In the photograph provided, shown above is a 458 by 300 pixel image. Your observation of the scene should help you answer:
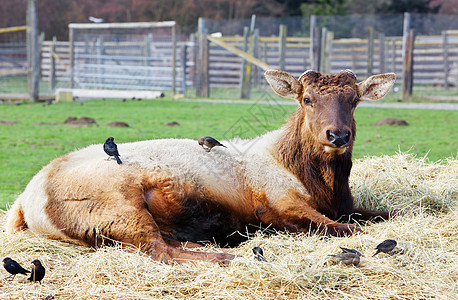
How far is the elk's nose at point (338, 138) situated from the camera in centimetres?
481

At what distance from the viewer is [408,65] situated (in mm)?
19766

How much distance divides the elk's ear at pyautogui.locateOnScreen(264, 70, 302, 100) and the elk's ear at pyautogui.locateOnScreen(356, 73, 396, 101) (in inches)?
24.7

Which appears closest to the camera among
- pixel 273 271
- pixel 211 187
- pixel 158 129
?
pixel 273 271

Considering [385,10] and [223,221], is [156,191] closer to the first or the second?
[223,221]

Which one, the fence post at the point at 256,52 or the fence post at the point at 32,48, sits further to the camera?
the fence post at the point at 256,52

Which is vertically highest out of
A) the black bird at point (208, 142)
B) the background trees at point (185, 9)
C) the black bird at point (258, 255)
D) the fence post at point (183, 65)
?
the background trees at point (185, 9)

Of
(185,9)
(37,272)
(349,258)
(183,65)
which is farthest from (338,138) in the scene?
(185,9)

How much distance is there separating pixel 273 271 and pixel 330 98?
211 cm

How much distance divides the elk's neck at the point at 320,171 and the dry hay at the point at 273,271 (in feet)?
1.42

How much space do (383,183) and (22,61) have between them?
85.6 feet

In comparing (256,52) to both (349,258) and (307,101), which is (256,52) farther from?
(349,258)

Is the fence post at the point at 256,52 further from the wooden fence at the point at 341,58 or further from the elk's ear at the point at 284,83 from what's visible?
the elk's ear at the point at 284,83

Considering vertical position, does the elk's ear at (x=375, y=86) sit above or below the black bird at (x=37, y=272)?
above

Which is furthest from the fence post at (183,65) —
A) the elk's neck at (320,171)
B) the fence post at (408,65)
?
the elk's neck at (320,171)
